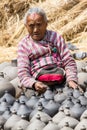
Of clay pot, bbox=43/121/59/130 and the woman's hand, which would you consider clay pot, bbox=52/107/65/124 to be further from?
the woman's hand

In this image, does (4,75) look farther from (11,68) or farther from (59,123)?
(59,123)

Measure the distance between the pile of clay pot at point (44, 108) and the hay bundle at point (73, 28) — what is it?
3966 millimetres

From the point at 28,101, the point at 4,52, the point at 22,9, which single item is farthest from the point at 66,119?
the point at 22,9

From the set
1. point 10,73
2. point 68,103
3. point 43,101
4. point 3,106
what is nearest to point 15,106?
point 3,106

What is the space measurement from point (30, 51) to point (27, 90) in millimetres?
415

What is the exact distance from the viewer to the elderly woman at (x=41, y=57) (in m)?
6.54

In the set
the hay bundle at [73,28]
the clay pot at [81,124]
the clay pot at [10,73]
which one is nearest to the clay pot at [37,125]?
the clay pot at [81,124]

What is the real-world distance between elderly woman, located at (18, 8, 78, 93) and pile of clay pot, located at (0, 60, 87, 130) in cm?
12

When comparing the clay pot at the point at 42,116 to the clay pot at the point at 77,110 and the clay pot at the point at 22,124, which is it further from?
the clay pot at the point at 77,110

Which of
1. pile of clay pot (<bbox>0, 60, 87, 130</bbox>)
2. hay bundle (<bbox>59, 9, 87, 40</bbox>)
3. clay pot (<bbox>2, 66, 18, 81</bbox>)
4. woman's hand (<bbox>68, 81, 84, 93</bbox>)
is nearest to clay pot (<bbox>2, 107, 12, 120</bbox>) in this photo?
pile of clay pot (<bbox>0, 60, 87, 130</bbox>)

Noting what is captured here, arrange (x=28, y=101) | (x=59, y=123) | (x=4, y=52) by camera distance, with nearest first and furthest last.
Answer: (x=59, y=123), (x=28, y=101), (x=4, y=52)

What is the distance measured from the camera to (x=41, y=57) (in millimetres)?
6684

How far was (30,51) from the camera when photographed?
6.68 metres

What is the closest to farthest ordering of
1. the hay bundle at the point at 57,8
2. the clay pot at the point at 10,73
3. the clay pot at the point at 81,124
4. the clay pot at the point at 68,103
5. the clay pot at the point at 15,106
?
the clay pot at the point at 81,124
the clay pot at the point at 68,103
the clay pot at the point at 15,106
the clay pot at the point at 10,73
the hay bundle at the point at 57,8
